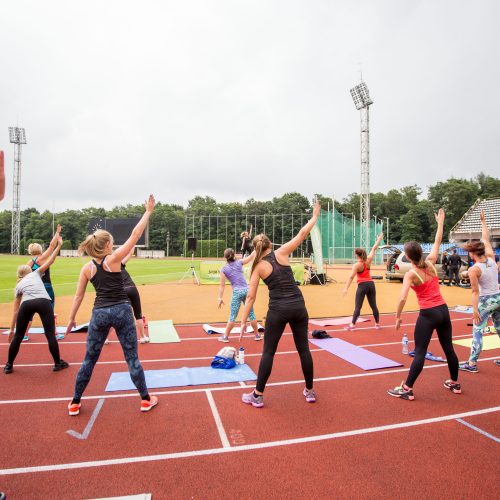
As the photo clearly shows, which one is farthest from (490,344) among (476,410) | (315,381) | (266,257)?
(266,257)

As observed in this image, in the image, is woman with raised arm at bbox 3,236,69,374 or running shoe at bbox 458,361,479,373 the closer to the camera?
woman with raised arm at bbox 3,236,69,374

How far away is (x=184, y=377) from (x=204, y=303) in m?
7.82

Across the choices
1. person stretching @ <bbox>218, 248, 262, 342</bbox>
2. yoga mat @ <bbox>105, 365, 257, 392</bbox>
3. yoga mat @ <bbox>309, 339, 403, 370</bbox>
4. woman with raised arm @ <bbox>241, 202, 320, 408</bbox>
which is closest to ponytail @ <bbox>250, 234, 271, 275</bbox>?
woman with raised arm @ <bbox>241, 202, 320, 408</bbox>

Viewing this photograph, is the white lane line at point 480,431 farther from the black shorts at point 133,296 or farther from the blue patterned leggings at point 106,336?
the black shorts at point 133,296

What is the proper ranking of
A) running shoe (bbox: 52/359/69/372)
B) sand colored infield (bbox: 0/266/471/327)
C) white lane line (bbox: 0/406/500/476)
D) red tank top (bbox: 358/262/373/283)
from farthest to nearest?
sand colored infield (bbox: 0/266/471/327), red tank top (bbox: 358/262/373/283), running shoe (bbox: 52/359/69/372), white lane line (bbox: 0/406/500/476)

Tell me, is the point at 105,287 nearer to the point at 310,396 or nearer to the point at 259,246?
the point at 259,246

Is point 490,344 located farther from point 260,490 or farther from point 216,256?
point 216,256

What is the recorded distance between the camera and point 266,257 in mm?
4383

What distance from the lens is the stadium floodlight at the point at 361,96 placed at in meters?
36.6

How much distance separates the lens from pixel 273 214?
57.0 m

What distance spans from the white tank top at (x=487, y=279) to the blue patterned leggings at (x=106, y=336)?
5298mm

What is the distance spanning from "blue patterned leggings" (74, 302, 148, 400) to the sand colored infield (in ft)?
19.1

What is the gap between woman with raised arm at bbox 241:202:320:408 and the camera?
4.21 m

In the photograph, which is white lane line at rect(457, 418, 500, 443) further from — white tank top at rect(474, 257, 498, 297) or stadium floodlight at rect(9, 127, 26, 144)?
stadium floodlight at rect(9, 127, 26, 144)
